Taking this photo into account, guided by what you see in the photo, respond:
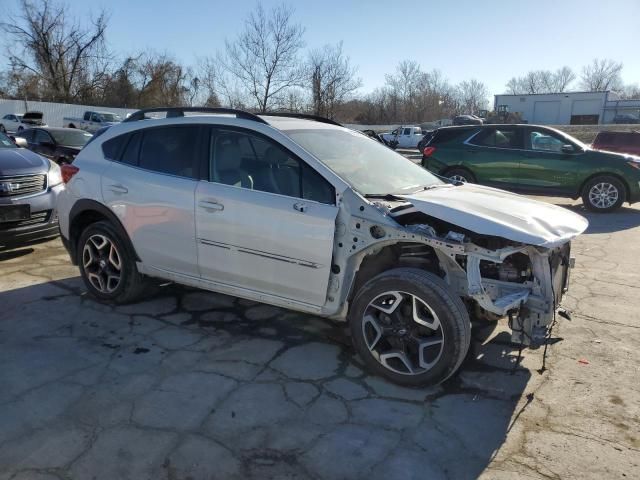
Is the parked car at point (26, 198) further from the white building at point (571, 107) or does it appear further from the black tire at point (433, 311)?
the white building at point (571, 107)

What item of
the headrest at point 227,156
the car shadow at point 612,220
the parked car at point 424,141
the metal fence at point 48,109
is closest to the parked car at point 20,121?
the metal fence at point 48,109

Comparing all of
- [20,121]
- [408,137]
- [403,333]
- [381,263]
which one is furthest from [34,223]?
[408,137]

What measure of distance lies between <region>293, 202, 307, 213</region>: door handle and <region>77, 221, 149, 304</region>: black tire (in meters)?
1.82

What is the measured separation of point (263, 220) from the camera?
3.59 meters

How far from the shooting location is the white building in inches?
2899

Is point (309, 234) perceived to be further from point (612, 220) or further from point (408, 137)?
point (408, 137)

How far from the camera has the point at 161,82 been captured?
169ft

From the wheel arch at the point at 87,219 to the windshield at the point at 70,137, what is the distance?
9.17 m

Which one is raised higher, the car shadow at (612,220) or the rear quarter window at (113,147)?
the rear quarter window at (113,147)

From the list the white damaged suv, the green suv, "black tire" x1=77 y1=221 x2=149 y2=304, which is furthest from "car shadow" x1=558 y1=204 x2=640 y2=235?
"black tire" x1=77 y1=221 x2=149 y2=304

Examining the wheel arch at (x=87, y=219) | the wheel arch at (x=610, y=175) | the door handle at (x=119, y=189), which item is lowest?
the wheel arch at (x=610, y=175)

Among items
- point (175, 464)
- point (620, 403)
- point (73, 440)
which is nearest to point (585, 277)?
point (620, 403)

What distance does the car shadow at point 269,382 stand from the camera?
2674 millimetres

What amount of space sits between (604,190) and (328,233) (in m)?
8.84
